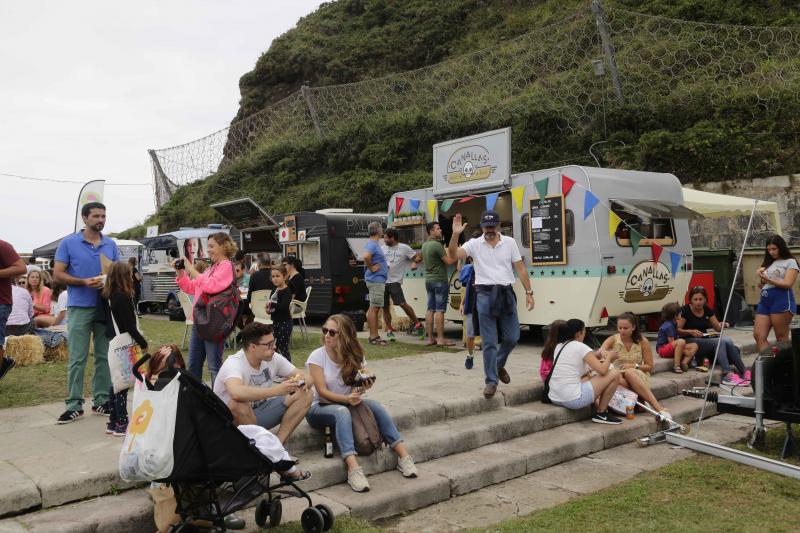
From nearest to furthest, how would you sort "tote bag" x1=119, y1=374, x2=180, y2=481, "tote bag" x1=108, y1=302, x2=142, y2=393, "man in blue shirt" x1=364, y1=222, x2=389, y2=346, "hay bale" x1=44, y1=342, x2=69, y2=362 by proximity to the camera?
"tote bag" x1=119, y1=374, x2=180, y2=481
"tote bag" x1=108, y1=302, x2=142, y2=393
"hay bale" x1=44, y1=342, x2=69, y2=362
"man in blue shirt" x1=364, y1=222, x2=389, y2=346

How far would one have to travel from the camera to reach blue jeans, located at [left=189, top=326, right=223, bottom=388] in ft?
19.5

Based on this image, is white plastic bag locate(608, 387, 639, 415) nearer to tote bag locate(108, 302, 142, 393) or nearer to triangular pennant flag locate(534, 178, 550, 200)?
triangular pennant flag locate(534, 178, 550, 200)

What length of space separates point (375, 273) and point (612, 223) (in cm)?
363

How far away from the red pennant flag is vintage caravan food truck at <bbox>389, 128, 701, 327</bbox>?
0.01m

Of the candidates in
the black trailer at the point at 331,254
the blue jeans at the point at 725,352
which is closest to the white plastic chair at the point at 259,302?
the black trailer at the point at 331,254

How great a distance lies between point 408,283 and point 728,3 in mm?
12893

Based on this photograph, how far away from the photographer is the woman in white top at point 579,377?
6.54m

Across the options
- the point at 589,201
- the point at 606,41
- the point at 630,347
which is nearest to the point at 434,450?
the point at 630,347

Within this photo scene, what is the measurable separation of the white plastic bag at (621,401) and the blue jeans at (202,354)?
3.90 metres

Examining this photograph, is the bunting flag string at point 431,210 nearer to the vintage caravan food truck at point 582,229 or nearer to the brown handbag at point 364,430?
the vintage caravan food truck at point 582,229

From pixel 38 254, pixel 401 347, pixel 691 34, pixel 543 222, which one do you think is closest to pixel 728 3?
pixel 691 34

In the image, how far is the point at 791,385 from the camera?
569 cm

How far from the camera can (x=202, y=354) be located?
629 cm

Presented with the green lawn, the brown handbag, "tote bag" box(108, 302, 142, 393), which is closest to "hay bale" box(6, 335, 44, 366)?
the green lawn
